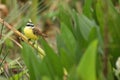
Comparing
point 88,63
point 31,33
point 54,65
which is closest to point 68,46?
point 54,65

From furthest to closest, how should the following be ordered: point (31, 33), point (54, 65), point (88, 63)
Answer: point (31, 33) < point (54, 65) < point (88, 63)

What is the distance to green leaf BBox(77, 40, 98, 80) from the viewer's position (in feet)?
4.63

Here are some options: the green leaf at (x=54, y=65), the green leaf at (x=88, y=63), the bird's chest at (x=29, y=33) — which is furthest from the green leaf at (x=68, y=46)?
the bird's chest at (x=29, y=33)

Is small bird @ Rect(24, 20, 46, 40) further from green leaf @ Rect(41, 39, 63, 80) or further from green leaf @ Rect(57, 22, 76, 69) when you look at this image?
green leaf @ Rect(41, 39, 63, 80)

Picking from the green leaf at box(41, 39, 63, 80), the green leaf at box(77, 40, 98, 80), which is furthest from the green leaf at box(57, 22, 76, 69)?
the green leaf at box(77, 40, 98, 80)

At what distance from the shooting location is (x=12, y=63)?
9.32ft

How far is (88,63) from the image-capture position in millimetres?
1424

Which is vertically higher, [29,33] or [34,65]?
[29,33]

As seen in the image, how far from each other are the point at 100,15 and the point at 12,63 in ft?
3.05

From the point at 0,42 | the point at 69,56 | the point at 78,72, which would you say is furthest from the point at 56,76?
the point at 0,42

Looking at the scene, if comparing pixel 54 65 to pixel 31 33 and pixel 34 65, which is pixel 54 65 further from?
pixel 31 33

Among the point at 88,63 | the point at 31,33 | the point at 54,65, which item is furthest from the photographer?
the point at 31,33

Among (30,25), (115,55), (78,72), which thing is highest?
(30,25)

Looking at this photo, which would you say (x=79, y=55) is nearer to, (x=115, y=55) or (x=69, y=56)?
(x=69, y=56)
